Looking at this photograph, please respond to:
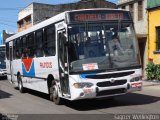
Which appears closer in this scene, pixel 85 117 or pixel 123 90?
pixel 85 117

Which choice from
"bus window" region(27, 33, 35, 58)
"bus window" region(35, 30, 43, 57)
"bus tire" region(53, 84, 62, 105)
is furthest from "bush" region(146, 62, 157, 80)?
"bus tire" region(53, 84, 62, 105)

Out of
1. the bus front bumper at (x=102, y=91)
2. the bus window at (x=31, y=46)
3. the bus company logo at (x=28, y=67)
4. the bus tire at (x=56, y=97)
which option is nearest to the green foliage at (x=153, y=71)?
the bus company logo at (x=28, y=67)

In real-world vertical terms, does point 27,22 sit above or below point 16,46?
above

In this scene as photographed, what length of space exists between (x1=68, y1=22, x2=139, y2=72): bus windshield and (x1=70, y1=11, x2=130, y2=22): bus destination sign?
7.7 inches

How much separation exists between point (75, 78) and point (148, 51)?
44.8 ft

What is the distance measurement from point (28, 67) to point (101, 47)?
256 inches

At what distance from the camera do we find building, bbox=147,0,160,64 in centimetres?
2364

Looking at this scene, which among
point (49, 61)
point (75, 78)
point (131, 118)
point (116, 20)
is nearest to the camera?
point (131, 118)

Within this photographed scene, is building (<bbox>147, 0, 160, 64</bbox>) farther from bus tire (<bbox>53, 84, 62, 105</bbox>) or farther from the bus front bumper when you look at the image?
the bus front bumper

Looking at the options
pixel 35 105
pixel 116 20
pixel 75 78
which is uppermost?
pixel 116 20

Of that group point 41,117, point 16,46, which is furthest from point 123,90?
point 16,46

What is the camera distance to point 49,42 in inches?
566

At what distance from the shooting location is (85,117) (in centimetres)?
1094

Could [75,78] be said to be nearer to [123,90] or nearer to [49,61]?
[123,90]
